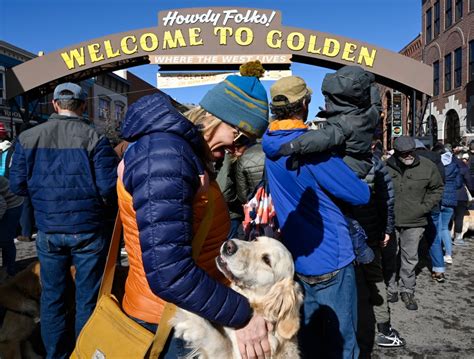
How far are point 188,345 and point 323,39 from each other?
37.9 feet

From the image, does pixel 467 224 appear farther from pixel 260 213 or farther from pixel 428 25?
pixel 428 25

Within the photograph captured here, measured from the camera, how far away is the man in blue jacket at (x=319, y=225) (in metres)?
2.23

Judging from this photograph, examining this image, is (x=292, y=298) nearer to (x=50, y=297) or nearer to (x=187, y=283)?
(x=187, y=283)

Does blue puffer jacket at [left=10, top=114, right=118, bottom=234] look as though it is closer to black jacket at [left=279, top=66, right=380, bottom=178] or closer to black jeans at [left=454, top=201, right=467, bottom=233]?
black jacket at [left=279, top=66, right=380, bottom=178]

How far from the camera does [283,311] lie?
64.2 inches

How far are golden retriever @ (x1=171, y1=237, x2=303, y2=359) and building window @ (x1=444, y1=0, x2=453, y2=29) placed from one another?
29896 millimetres

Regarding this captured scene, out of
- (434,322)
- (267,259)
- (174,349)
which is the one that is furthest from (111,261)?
(434,322)

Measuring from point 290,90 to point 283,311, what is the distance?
146cm

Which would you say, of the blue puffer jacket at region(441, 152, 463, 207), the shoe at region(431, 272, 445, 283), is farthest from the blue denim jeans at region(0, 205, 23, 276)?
the blue puffer jacket at region(441, 152, 463, 207)

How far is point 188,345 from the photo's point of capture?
4.80 ft

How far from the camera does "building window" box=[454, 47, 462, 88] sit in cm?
2430

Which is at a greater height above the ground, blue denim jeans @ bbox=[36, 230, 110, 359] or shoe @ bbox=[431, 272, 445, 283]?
Answer: blue denim jeans @ bbox=[36, 230, 110, 359]

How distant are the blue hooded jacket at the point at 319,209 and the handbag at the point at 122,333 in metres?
0.95

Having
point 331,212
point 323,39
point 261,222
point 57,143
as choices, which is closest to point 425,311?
point 261,222
